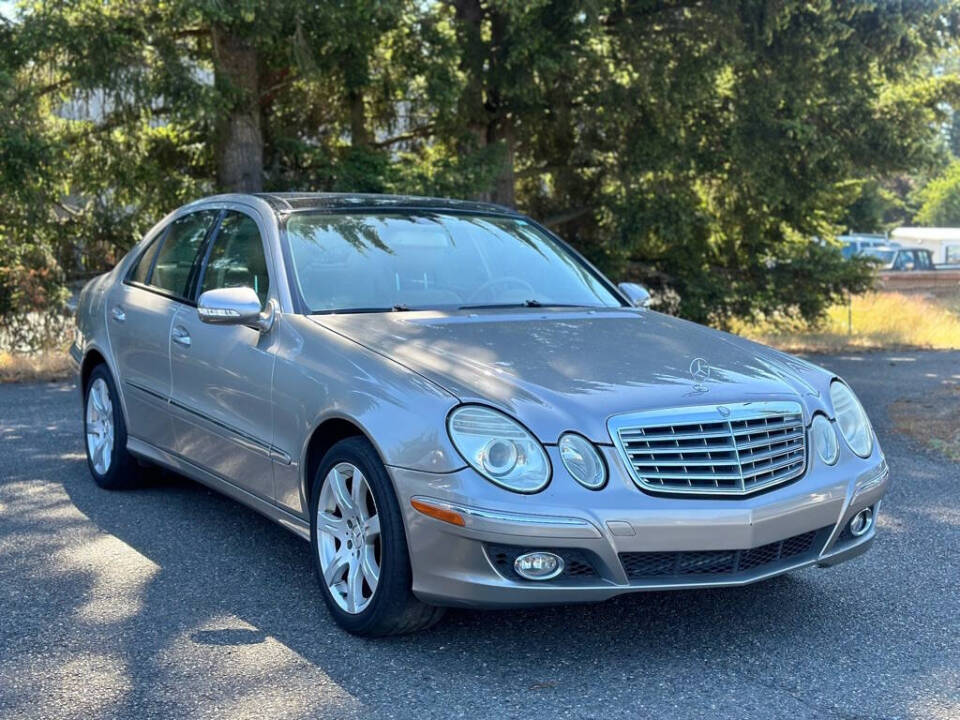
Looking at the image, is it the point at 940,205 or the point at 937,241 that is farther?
the point at 940,205

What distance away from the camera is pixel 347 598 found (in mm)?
4242

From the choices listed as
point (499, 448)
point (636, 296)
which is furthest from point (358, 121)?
point (499, 448)

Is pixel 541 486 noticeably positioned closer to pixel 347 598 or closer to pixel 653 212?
pixel 347 598

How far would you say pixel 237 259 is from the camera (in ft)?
18.1

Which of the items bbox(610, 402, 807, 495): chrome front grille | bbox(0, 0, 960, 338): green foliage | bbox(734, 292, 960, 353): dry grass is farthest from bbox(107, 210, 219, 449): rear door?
bbox(734, 292, 960, 353): dry grass

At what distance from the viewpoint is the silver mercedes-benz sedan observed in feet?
12.5

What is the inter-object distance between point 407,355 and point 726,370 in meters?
1.22

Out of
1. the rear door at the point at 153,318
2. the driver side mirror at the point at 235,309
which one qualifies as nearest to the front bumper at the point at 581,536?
the driver side mirror at the point at 235,309

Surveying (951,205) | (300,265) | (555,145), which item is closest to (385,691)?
(300,265)

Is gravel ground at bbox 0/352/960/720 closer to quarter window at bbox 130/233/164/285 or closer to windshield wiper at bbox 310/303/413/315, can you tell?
windshield wiper at bbox 310/303/413/315

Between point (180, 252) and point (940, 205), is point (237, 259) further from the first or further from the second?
point (940, 205)

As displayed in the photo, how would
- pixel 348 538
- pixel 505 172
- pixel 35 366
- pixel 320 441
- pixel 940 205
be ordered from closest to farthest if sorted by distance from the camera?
pixel 348 538
pixel 320 441
pixel 35 366
pixel 505 172
pixel 940 205

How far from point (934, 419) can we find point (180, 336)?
20.4ft

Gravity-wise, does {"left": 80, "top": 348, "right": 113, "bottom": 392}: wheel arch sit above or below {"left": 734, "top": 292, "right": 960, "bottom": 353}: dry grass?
above
